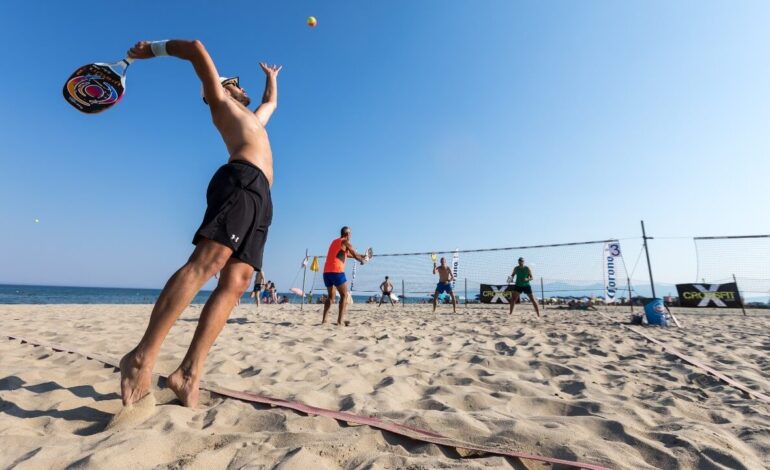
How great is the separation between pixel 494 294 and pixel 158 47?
15.6 m

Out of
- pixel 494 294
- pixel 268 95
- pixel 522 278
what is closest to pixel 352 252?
pixel 268 95

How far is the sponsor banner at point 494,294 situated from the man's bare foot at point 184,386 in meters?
15.1

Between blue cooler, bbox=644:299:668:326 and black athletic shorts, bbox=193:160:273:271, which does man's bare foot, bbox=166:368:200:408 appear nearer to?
black athletic shorts, bbox=193:160:273:271

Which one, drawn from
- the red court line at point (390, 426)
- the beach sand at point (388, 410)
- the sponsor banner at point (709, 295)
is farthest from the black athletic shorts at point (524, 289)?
the red court line at point (390, 426)

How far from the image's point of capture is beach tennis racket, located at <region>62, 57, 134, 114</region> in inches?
90.9

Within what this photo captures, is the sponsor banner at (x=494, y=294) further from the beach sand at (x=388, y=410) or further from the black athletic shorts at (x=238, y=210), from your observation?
the black athletic shorts at (x=238, y=210)

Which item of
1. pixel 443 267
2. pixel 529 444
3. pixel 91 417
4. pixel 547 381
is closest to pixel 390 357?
pixel 547 381

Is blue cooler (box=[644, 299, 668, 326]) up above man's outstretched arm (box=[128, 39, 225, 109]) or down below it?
below

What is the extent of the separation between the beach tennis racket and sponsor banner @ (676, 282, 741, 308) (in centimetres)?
1486

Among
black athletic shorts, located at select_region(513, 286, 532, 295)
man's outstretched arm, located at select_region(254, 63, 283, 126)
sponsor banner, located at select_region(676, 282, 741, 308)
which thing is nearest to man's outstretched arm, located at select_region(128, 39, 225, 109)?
man's outstretched arm, located at select_region(254, 63, 283, 126)

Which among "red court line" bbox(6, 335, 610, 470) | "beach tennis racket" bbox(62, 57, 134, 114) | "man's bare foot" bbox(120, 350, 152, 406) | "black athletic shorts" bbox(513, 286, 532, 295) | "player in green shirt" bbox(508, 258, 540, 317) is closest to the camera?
"red court line" bbox(6, 335, 610, 470)

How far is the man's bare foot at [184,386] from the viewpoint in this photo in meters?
1.68

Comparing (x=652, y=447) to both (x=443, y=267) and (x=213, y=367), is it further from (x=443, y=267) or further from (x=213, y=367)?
(x=443, y=267)

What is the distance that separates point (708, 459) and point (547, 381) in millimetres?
1186
